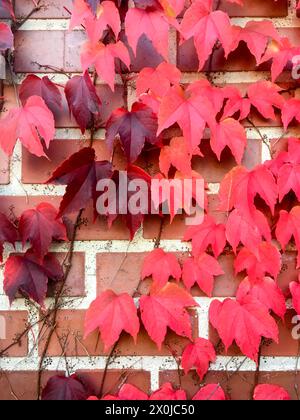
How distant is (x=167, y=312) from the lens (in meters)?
1.13

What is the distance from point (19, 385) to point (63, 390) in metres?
0.10

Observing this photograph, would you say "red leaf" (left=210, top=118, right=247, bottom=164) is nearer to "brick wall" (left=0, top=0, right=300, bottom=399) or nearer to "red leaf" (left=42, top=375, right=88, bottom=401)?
"brick wall" (left=0, top=0, right=300, bottom=399)

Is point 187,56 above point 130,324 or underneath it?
above

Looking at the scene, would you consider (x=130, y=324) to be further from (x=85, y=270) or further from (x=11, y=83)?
(x=11, y=83)

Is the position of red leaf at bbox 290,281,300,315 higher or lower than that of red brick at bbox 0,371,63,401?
higher

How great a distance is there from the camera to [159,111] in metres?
1.08

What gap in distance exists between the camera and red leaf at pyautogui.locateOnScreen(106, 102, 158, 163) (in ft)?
3.64

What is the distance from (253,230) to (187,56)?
379mm

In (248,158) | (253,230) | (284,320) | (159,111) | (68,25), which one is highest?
(68,25)

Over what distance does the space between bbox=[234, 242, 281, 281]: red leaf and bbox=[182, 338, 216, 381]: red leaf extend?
Answer: 163mm

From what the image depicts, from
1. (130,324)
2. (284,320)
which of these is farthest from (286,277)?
(130,324)

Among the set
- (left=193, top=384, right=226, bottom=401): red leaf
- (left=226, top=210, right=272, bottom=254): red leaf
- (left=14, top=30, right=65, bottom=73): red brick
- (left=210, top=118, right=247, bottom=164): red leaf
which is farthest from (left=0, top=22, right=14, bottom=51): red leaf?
(left=193, top=384, right=226, bottom=401): red leaf

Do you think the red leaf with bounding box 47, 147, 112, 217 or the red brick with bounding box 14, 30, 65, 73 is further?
the red brick with bounding box 14, 30, 65, 73

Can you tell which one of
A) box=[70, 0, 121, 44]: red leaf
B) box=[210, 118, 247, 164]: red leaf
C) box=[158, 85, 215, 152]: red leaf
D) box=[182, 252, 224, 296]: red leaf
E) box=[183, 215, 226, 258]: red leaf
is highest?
box=[70, 0, 121, 44]: red leaf
